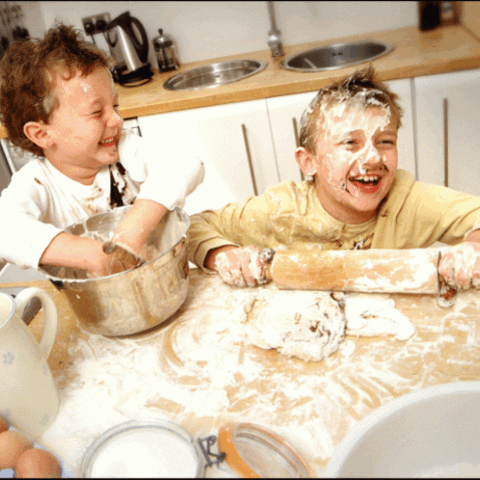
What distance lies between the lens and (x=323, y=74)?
1450mm

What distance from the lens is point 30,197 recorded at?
0.83 m

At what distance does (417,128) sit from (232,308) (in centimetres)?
111

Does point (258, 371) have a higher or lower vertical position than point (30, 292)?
lower

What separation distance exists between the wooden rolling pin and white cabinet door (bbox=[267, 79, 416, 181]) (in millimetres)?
908

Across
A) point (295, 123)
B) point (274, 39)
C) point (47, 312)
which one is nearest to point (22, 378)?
point (47, 312)

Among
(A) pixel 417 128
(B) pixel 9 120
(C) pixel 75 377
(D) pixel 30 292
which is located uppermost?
(B) pixel 9 120

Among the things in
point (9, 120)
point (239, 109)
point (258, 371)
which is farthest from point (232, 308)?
point (239, 109)

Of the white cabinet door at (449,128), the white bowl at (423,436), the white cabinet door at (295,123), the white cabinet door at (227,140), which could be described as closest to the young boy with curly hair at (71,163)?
the white bowl at (423,436)

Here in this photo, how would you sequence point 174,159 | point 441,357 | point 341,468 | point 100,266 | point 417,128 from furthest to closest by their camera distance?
point 417,128, point 174,159, point 100,266, point 441,357, point 341,468

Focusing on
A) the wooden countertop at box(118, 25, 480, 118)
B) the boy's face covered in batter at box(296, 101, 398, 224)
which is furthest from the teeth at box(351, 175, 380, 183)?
the wooden countertop at box(118, 25, 480, 118)

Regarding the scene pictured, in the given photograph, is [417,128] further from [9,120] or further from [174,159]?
[9,120]

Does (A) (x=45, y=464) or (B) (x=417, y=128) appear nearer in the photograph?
(A) (x=45, y=464)

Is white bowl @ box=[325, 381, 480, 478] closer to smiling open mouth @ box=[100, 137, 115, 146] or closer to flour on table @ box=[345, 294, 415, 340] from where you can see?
flour on table @ box=[345, 294, 415, 340]

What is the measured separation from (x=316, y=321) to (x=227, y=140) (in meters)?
1.16
